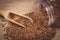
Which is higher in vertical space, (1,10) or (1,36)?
(1,10)

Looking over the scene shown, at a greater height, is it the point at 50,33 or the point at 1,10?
the point at 1,10

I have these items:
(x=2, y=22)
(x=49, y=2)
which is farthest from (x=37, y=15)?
(x=2, y=22)

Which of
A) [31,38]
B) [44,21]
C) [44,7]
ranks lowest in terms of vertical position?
[31,38]

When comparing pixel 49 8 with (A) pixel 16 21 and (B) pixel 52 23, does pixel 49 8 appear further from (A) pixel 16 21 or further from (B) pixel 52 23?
(A) pixel 16 21

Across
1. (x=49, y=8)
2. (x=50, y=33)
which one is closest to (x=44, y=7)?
(x=49, y=8)

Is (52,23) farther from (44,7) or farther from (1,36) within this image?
(1,36)

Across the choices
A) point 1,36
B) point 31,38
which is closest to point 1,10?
point 1,36

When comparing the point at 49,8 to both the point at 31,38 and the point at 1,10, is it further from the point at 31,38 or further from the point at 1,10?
the point at 1,10
